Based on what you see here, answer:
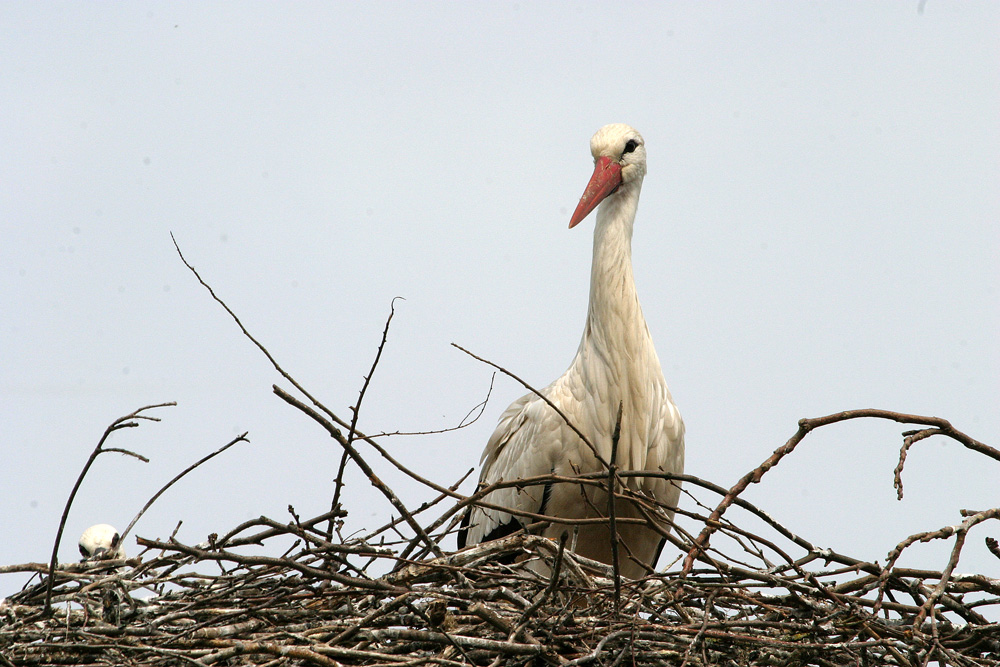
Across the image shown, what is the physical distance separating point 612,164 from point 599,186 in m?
0.11

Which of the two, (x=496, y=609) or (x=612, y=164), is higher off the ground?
(x=612, y=164)

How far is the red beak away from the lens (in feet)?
13.1

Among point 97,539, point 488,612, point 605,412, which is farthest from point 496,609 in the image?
point 97,539

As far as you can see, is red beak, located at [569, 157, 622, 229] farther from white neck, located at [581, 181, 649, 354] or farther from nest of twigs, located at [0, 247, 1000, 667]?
nest of twigs, located at [0, 247, 1000, 667]

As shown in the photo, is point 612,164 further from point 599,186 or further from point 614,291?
point 614,291

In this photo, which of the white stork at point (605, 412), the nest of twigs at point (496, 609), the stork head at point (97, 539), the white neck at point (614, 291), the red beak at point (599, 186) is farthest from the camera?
the stork head at point (97, 539)

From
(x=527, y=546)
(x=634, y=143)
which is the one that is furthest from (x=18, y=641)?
(x=634, y=143)

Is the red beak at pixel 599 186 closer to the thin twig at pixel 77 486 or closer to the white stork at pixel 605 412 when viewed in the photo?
the white stork at pixel 605 412

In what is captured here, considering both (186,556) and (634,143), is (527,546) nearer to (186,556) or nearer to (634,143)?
(186,556)

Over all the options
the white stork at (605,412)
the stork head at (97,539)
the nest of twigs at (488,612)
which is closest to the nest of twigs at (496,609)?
the nest of twigs at (488,612)

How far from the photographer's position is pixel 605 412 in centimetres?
373

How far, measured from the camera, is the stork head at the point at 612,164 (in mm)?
3998

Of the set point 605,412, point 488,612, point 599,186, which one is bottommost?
point 488,612

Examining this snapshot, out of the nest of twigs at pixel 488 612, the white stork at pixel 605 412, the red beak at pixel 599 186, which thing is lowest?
the nest of twigs at pixel 488 612
